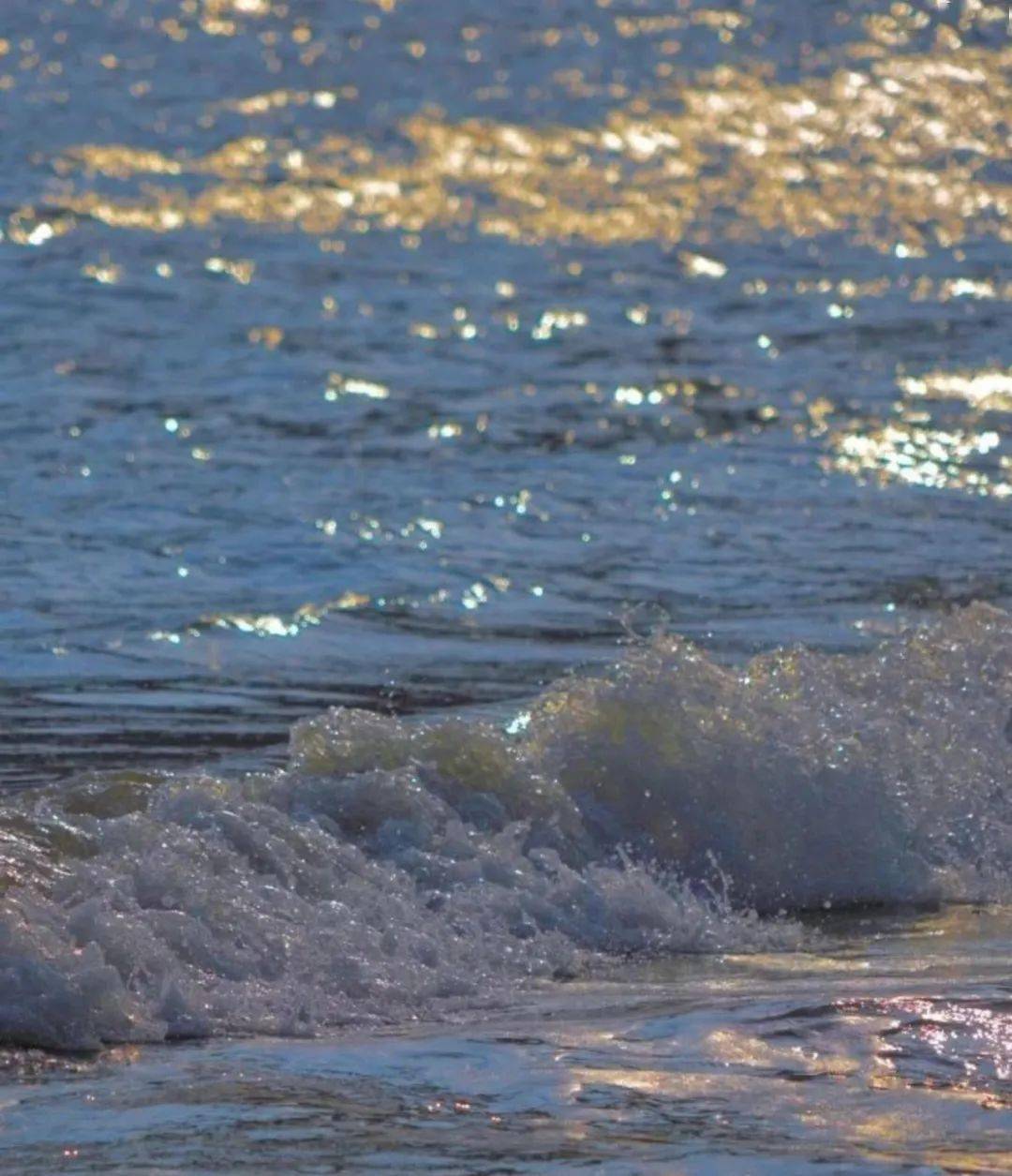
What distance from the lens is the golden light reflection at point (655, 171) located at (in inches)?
793

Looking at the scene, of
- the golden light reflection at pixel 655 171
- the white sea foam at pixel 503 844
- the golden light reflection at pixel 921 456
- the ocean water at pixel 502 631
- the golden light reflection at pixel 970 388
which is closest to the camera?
the ocean water at pixel 502 631

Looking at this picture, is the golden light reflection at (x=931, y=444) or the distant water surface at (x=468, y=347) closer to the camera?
the distant water surface at (x=468, y=347)

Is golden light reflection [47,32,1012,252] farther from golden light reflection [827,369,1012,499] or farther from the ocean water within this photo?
golden light reflection [827,369,1012,499]

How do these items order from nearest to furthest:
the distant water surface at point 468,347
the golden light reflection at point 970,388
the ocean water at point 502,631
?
the ocean water at point 502,631 → the distant water surface at point 468,347 → the golden light reflection at point 970,388

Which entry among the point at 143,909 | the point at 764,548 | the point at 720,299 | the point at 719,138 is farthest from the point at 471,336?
the point at 143,909

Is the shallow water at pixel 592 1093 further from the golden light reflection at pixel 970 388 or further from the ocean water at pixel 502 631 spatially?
the golden light reflection at pixel 970 388

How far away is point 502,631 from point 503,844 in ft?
10.8

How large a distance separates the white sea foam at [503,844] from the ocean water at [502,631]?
0.05 ft

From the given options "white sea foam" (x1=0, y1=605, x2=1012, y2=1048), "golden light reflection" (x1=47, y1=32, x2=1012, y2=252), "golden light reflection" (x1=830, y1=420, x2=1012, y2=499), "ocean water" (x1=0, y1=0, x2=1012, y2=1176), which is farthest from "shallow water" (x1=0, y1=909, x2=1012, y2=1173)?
"golden light reflection" (x1=47, y1=32, x2=1012, y2=252)

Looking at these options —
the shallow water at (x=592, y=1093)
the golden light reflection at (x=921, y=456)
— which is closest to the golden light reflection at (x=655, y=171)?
the golden light reflection at (x=921, y=456)

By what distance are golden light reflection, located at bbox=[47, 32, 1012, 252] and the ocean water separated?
0.25 feet

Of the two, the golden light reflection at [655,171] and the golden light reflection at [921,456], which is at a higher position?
the golden light reflection at [655,171]

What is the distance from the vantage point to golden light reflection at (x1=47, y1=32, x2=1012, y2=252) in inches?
793

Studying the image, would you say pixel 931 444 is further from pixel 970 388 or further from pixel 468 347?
pixel 468 347
